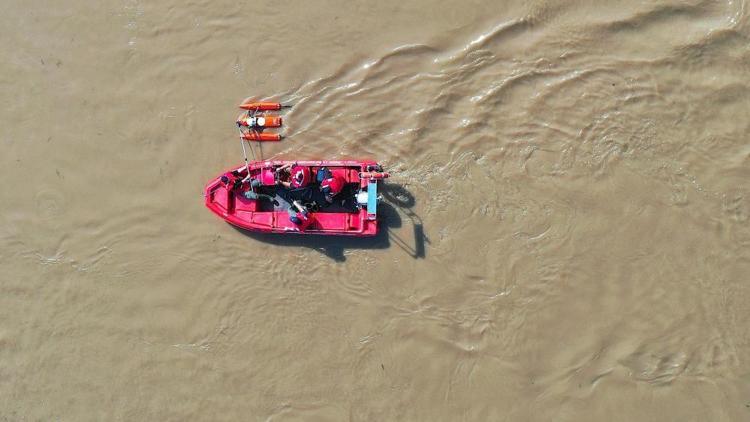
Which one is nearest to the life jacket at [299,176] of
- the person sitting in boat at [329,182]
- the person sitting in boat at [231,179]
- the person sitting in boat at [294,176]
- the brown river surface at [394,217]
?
the person sitting in boat at [294,176]

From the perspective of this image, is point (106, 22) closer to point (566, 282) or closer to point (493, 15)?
point (493, 15)

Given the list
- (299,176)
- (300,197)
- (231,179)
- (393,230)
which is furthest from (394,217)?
(231,179)

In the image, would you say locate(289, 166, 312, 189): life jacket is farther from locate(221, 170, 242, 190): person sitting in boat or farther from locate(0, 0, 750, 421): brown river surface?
locate(221, 170, 242, 190): person sitting in boat

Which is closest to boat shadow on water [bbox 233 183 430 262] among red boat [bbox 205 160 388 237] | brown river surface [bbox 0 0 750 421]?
brown river surface [bbox 0 0 750 421]

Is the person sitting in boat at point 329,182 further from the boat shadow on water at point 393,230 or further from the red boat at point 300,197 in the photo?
the boat shadow on water at point 393,230

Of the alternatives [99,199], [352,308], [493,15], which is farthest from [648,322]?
[99,199]

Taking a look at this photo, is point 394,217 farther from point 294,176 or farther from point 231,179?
point 231,179

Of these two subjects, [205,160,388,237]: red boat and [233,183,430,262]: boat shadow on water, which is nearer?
[205,160,388,237]: red boat

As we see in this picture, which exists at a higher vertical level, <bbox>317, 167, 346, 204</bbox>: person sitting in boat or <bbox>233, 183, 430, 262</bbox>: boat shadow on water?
<bbox>317, 167, 346, 204</bbox>: person sitting in boat
